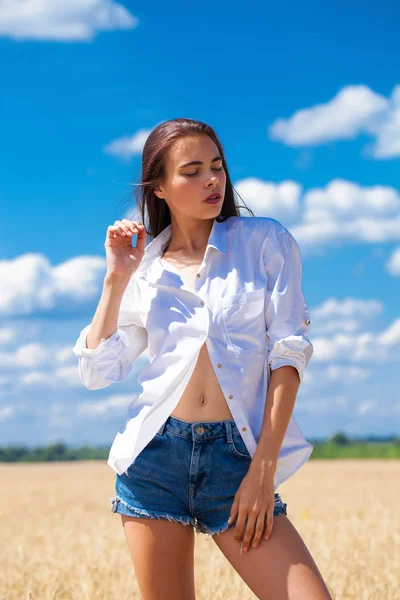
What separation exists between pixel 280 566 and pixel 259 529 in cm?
15

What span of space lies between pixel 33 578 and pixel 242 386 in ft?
12.3

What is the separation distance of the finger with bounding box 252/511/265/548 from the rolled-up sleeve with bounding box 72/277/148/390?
1043 millimetres

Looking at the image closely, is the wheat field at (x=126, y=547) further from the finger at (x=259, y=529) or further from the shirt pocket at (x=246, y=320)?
the shirt pocket at (x=246, y=320)

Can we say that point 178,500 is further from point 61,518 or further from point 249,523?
point 61,518

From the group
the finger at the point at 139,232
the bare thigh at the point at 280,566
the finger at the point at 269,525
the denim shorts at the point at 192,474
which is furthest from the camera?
the finger at the point at 139,232

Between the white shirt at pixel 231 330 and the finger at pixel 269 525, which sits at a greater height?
the white shirt at pixel 231 330

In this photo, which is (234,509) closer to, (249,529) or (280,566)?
(249,529)

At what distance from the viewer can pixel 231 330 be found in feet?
11.2

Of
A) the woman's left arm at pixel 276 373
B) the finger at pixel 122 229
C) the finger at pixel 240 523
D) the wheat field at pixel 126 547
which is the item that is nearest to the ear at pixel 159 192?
the finger at pixel 122 229

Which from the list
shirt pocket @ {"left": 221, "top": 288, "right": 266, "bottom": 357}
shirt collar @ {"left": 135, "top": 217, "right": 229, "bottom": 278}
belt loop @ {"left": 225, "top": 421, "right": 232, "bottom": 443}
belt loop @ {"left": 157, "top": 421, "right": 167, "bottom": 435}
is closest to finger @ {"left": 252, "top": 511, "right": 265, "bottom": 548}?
belt loop @ {"left": 225, "top": 421, "right": 232, "bottom": 443}

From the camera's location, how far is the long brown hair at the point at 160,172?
3.70m

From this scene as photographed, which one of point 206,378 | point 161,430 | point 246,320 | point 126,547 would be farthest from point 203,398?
point 126,547

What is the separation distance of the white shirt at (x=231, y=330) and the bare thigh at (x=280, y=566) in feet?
0.74

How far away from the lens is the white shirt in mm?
3336
